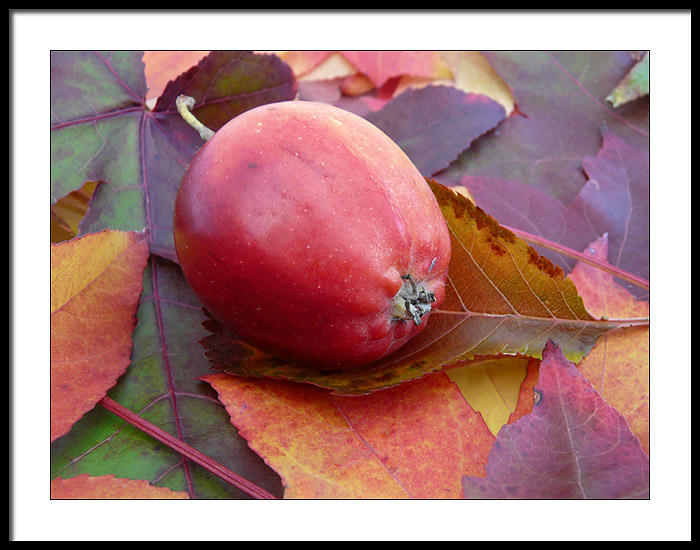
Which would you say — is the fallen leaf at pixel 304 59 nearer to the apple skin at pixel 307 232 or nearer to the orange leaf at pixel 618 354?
the apple skin at pixel 307 232

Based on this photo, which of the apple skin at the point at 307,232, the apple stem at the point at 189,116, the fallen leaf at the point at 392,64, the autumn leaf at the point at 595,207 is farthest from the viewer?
the fallen leaf at the point at 392,64

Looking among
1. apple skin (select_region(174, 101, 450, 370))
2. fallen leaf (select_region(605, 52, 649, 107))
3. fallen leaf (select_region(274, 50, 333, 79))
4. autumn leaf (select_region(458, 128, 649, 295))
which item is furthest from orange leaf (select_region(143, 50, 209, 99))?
fallen leaf (select_region(605, 52, 649, 107))

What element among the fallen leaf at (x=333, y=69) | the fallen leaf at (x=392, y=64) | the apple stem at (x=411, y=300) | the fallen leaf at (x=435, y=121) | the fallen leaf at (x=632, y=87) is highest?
the fallen leaf at (x=632, y=87)

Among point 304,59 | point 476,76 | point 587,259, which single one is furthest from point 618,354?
point 304,59

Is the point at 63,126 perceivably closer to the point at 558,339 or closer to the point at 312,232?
the point at 312,232

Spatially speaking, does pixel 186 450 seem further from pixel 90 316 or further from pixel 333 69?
pixel 333 69

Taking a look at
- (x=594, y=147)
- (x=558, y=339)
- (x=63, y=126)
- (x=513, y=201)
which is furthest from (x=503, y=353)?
(x=63, y=126)

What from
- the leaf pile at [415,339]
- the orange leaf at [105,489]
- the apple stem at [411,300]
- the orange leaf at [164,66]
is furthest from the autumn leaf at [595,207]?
the orange leaf at [105,489]
